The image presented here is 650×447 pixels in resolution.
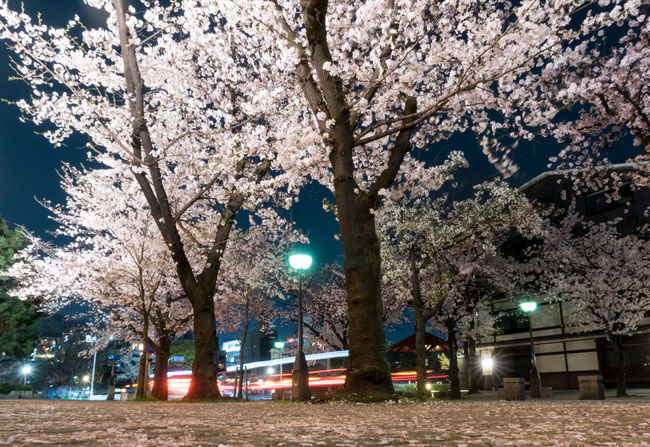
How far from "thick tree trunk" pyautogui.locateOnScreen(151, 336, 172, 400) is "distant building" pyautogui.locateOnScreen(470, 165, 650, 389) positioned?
24.8 metres

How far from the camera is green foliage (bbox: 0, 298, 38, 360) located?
35.5m

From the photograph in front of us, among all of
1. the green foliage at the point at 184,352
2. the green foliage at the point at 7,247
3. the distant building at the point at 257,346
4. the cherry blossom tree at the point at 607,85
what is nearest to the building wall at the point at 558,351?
the cherry blossom tree at the point at 607,85

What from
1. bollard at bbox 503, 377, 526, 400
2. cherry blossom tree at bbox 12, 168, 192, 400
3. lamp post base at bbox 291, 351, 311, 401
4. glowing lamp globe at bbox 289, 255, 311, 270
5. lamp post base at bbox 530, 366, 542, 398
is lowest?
lamp post base at bbox 530, 366, 542, 398

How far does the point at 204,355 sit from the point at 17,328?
1152 inches

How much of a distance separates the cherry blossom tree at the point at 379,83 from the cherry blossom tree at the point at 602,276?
46.2 feet

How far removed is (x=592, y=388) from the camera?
1678 centimetres

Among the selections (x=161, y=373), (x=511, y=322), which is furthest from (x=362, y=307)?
(x=511, y=322)

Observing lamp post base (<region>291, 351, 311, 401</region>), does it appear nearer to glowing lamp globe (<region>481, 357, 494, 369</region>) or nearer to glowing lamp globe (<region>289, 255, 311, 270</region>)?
glowing lamp globe (<region>289, 255, 311, 270</region>)

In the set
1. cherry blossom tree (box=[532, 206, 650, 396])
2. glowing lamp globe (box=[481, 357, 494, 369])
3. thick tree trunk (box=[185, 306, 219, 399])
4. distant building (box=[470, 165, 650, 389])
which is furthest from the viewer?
glowing lamp globe (box=[481, 357, 494, 369])

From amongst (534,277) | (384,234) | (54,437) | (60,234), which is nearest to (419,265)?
(384,234)

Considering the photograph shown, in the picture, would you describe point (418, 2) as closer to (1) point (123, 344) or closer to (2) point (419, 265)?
(2) point (419, 265)

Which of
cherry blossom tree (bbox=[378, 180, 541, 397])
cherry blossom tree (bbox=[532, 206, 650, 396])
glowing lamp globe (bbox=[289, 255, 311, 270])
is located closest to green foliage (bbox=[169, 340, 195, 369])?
cherry blossom tree (bbox=[378, 180, 541, 397])

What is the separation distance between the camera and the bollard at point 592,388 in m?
16.6

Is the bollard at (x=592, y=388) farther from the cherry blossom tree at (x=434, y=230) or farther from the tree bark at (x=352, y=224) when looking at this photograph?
the tree bark at (x=352, y=224)
